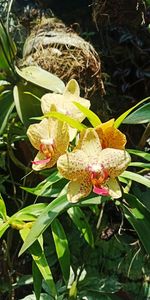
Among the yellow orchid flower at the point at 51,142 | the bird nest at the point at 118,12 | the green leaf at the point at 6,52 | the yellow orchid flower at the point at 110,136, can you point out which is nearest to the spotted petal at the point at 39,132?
the yellow orchid flower at the point at 51,142

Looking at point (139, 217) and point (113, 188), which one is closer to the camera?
point (113, 188)

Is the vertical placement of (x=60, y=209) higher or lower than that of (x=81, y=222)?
higher

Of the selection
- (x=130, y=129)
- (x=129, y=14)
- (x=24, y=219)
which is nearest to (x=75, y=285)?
(x=24, y=219)

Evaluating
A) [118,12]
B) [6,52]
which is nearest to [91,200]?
[6,52]

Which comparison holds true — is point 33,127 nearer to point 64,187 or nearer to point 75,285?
point 64,187

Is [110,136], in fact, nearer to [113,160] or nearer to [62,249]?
[113,160]
